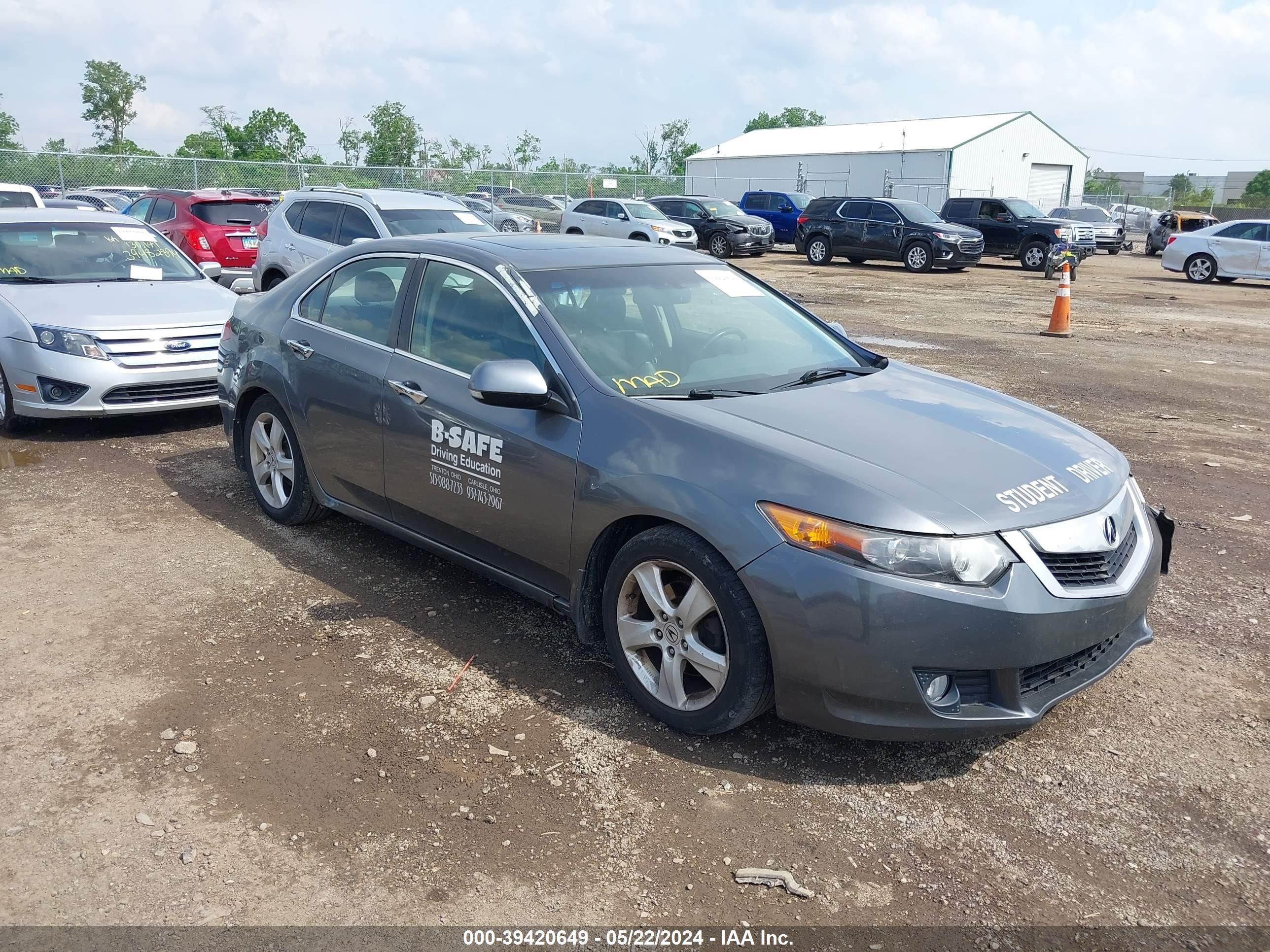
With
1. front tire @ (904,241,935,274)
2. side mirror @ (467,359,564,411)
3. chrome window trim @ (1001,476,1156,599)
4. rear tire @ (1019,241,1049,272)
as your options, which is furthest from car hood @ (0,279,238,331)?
rear tire @ (1019,241,1049,272)

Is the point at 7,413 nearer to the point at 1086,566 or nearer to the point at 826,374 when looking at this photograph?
the point at 826,374

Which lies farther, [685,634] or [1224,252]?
[1224,252]

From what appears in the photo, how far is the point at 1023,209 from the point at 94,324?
82.7 ft

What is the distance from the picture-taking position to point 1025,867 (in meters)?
3.01

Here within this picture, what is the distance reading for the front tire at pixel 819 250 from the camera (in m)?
27.4

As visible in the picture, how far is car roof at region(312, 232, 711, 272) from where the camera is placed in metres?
4.58

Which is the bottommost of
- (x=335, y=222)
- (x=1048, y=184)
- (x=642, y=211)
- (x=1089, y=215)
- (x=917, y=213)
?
(x=335, y=222)

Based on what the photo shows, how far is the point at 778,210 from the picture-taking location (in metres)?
32.9

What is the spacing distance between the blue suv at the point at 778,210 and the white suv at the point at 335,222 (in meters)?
20.9

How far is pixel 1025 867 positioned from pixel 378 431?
10.4 feet

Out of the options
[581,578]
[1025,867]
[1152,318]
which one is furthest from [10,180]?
[1025,867]

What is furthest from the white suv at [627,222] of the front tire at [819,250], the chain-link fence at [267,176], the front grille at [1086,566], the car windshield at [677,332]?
the front grille at [1086,566]

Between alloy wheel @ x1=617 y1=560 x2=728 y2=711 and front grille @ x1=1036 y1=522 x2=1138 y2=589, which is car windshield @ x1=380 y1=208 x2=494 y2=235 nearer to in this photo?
alloy wheel @ x1=617 y1=560 x2=728 y2=711

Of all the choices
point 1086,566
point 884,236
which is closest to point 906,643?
Result: point 1086,566
